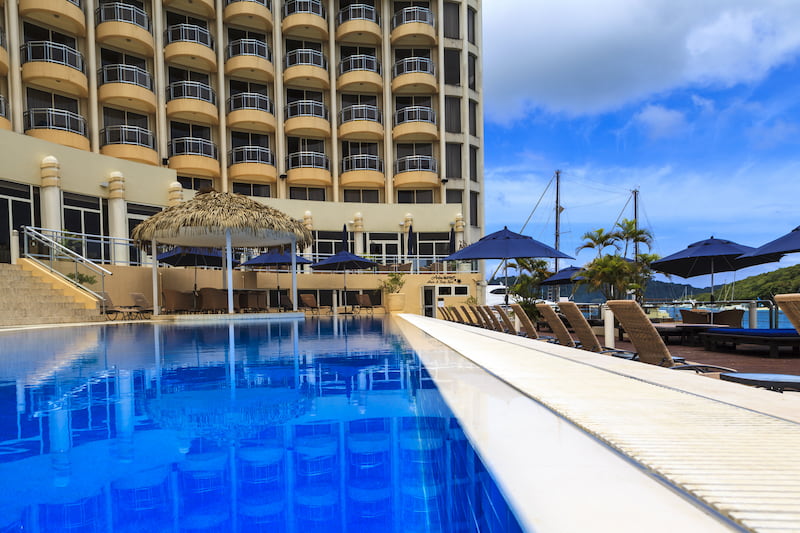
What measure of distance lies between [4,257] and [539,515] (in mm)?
17726

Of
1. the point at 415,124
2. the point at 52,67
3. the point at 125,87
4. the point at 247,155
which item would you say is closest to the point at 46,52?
the point at 52,67

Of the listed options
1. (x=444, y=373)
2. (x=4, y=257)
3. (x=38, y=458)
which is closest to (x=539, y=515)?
(x=38, y=458)

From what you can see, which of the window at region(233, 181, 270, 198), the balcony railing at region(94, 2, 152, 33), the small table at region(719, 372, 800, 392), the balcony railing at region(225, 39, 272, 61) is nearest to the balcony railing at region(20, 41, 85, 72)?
the balcony railing at region(94, 2, 152, 33)

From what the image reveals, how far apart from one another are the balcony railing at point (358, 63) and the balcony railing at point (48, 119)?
45.8 ft

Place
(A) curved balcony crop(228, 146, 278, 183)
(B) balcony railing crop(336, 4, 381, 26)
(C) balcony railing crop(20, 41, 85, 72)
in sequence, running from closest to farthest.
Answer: (C) balcony railing crop(20, 41, 85, 72) < (A) curved balcony crop(228, 146, 278, 183) < (B) balcony railing crop(336, 4, 381, 26)

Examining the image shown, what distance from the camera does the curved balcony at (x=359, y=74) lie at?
2919 cm

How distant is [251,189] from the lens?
29016 mm

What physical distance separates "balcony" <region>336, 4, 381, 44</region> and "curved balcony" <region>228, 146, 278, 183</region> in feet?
26.6

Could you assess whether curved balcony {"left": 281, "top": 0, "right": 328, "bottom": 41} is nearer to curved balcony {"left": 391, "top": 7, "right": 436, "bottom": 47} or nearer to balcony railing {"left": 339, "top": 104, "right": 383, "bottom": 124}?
curved balcony {"left": 391, "top": 7, "right": 436, "bottom": 47}

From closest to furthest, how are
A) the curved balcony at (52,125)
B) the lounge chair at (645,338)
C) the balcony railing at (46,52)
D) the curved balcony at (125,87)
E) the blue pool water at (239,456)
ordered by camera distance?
1. the blue pool water at (239,456)
2. the lounge chair at (645,338)
3. the curved balcony at (52,125)
4. the balcony railing at (46,52)
5. the curved balcony at (125,87)

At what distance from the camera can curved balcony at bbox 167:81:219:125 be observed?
25750 mm

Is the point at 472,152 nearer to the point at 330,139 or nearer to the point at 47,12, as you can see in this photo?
the point at 330,139

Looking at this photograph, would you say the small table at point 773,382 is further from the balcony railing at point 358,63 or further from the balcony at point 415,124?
the balcony railing at point 358,63

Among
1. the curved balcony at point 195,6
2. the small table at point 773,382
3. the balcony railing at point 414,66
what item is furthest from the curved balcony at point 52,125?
the small table at point 773,382
